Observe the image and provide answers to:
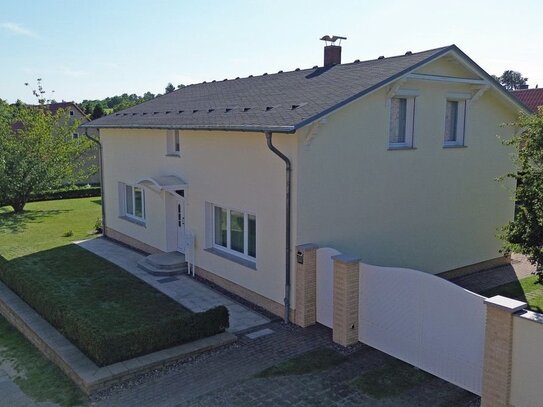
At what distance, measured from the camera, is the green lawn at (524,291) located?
499 inches

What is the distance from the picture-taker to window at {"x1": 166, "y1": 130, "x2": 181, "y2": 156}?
15.9m

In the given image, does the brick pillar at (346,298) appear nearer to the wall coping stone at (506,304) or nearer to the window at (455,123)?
the wall coping stone at (506,304)

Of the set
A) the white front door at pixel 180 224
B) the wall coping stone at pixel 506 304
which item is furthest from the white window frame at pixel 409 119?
the white front door at pixel 180 224

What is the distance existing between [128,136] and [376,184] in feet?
32.4

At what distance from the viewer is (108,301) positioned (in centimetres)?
1241

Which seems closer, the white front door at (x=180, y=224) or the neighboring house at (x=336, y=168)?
the neighboring house at (x=336, y=168)

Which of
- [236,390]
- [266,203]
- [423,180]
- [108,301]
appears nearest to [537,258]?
[423,180]

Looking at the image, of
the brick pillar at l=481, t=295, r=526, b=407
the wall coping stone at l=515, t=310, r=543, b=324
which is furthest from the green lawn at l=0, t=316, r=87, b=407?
the wall coping stone at l=515, t=310, r=543, b=324

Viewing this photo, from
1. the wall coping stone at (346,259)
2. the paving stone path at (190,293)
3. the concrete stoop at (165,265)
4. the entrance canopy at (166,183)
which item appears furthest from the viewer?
the concrete stoop at (165,265)

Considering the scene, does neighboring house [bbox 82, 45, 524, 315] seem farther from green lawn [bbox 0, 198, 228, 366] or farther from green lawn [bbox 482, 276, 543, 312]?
green lawn [bbox 0, 198, 228, 366]

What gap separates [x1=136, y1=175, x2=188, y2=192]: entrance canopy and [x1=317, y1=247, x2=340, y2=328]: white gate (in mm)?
5625

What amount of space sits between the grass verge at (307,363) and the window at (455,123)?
A: 24.8 feet

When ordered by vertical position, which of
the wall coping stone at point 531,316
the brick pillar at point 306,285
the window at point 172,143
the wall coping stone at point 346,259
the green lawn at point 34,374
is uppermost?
the window at point 172,143

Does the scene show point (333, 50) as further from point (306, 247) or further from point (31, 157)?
point (31, 157)
